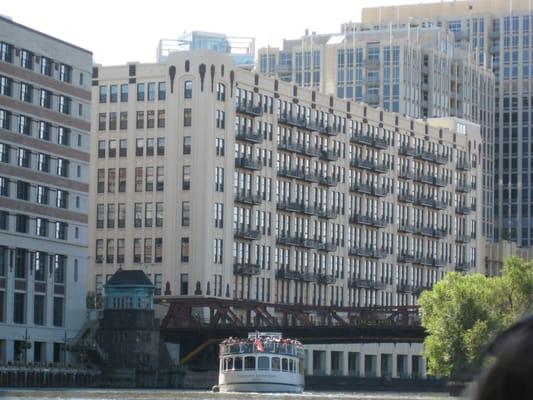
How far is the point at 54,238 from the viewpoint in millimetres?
145750

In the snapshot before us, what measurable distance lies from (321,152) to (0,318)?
6084 cm

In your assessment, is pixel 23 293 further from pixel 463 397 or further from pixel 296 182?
pixel 463 397

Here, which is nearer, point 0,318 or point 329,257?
point 0,318

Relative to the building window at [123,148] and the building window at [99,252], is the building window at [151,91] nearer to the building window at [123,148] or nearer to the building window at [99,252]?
the building window at [123,148]

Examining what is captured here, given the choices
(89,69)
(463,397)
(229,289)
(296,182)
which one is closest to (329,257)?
(296,182)

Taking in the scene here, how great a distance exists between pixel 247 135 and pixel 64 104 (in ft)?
110

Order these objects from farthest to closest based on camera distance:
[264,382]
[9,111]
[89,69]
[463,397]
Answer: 1. [89,69]
2. [9,111]
3. [264,382]
4. [463,397]

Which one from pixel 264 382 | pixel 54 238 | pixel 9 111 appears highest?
pixel 9 111

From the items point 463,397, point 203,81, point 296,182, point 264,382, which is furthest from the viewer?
point 296,182

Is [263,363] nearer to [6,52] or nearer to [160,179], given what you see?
[6,52]

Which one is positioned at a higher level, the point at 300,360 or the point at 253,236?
the point at 253,236

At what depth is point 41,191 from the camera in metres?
144

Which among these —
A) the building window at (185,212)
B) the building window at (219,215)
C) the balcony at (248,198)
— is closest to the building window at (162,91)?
the building window at (185,212)

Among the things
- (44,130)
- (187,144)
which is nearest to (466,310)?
(44,130)
